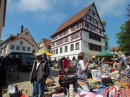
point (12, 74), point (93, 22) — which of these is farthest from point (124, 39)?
point (12, 74)

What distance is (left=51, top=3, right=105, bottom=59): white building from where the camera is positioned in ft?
100.0

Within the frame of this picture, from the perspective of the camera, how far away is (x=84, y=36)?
3044 cm

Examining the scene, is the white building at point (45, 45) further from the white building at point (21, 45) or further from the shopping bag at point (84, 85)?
the shopping bag at point (84, 85)

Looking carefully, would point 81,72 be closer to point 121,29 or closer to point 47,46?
point 121,29

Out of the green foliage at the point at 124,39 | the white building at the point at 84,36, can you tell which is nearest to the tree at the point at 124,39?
the green foliage at the point at 124,39

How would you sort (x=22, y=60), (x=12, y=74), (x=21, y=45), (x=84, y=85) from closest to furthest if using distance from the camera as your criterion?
(x=84, y=85)
(x=12, y=74)
(x=22, y=60)
(x=21, y=45)

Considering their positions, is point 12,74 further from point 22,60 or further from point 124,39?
point 124,39

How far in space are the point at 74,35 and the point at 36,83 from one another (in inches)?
1144

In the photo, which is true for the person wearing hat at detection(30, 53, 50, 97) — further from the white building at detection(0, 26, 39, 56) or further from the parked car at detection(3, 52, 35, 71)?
the white building at detection(0, 26, 39, 56)

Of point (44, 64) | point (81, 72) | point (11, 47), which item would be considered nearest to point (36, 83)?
point (44, 64)

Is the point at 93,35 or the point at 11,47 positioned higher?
the point at 93,35

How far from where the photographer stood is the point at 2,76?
3.12 meters

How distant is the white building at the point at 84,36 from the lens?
30.5 meters

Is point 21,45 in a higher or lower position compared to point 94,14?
lower
